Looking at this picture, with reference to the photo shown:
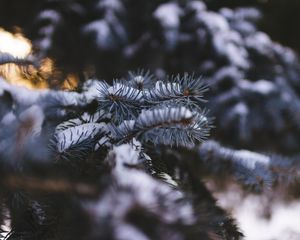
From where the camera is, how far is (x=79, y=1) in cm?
191

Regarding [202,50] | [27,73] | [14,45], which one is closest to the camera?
[27,73]

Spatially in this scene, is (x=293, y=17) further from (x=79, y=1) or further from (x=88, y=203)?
(x=88, y=203)

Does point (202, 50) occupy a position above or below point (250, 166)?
above

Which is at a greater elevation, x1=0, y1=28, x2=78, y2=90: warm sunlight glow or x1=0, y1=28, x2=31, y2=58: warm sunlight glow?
x1=0, y1=28, x2=31, y2=58: warm sunlight glow

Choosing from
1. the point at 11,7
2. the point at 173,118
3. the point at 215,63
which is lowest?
the point at 173,118

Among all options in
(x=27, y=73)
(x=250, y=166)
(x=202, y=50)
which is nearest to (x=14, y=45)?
(x=27, y=73)

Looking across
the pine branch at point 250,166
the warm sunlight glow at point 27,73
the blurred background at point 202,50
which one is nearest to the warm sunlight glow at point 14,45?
the warm sunlight glow at point 27,73

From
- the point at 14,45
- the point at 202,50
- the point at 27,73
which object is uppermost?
the point at 202,50

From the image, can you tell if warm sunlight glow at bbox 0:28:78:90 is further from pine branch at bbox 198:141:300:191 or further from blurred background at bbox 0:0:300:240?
pine branch at bbox 198:141:300:191

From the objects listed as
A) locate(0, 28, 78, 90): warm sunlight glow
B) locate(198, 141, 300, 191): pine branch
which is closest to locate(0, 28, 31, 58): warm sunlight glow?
locate(0, 28, 78, 90): warm sunlight glow

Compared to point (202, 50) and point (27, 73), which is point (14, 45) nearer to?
point (27, 73)

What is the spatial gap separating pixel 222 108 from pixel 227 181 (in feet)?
2.80

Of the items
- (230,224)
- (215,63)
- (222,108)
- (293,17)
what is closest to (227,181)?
(230,224)

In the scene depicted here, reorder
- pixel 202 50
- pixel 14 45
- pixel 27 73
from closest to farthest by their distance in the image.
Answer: pixel 27 73
pixel 14 45
pixel 202 50
